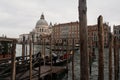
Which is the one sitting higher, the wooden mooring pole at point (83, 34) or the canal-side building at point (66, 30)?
the canal-side building at point (66, 30)

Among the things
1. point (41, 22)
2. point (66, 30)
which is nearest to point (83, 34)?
point (66, 30)

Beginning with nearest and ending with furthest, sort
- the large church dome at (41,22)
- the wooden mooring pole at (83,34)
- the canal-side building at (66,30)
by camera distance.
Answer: the wooden mooring pole at (83,34), the canal-side building at (66,30), the large church dome at (41,22)

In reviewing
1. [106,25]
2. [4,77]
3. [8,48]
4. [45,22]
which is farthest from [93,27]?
[4,77]

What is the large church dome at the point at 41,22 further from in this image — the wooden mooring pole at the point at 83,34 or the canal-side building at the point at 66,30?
the wooden mooring pole at the point at 83,34

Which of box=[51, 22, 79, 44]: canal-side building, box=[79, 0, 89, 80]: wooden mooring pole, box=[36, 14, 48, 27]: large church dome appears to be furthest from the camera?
box=[36, 14, 48, 27]: large church dome

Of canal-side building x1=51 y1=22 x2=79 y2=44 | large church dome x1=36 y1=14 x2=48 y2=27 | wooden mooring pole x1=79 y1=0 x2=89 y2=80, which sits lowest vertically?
wooden mooring pole x1=79 y1=0 x2=89 y2=80

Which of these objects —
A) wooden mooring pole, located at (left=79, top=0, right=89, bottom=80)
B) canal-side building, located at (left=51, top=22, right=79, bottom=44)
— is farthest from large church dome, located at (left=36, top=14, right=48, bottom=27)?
wooden mooring pole, located at (left=79, top=0, right=89, bottom=80)

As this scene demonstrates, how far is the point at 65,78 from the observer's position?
1103 cm

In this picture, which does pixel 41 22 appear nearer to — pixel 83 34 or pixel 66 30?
pixel 66 30

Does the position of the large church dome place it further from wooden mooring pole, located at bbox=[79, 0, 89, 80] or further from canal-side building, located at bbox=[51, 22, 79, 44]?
wooden mooring pole, located at bbox=[79, 0, 89, 80]

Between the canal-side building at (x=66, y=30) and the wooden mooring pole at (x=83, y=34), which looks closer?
the wooden mooring pole at (x=83, y=34)

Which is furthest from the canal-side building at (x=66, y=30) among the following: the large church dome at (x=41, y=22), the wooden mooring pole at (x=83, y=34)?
the wooden mooring pole at (x=83, y=34)

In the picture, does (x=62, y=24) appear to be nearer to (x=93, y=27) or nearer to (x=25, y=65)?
(x=93, y=27)

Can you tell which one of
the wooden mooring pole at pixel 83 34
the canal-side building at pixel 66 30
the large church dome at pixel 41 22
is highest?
the large church dome at pixel 41 22
